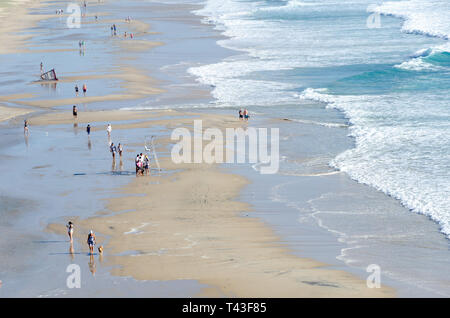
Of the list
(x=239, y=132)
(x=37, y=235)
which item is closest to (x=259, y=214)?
(x=37, y=235)

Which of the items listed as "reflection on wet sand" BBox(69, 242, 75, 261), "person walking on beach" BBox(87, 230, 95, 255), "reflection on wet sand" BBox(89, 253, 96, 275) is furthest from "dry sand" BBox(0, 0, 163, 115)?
"reflection on wet sand" BBox(89, 253, 96, 275)

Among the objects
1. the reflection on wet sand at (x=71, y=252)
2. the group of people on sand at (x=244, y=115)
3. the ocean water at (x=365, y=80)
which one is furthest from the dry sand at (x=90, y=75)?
the reflection on wet sand at (x=71, y=252)

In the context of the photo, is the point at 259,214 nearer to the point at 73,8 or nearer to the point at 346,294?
the point at 346,294

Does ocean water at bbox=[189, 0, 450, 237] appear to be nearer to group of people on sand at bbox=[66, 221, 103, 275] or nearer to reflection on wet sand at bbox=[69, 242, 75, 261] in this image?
group of people on sand at bbox=[66, 221, 103, 275]

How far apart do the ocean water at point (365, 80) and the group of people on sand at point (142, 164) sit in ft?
24.2

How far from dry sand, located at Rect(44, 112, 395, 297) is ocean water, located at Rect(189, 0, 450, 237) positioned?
527cm

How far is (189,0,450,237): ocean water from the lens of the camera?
29.6 meters

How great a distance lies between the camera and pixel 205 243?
2200 centimetres

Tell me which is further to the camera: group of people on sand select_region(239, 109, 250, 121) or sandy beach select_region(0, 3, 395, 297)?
group of people on sand select_region(239, 109, 250, 121)

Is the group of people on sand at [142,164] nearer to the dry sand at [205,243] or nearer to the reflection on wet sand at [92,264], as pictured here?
the dry sand at [205,243]

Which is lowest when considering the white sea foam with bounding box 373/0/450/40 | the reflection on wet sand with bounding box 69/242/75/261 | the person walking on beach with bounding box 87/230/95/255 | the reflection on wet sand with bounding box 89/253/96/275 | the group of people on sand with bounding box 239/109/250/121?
the reflection on wet sand with bounding box 89/253/96/275

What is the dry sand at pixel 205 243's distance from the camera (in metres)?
19.0

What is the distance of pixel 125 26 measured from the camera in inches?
3108

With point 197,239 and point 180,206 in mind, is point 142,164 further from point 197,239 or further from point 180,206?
point 197,239
